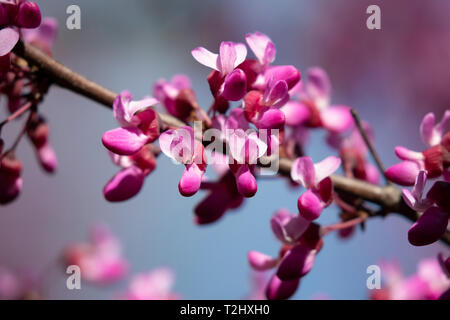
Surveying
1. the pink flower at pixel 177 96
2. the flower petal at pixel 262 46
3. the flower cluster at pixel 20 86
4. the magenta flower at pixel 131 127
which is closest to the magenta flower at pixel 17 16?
the flower cluster at pixel 20 86

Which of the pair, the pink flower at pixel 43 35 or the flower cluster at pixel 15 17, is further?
the pink flower at pixel 43 35

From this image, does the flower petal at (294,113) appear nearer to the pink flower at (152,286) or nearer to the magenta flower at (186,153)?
the magenta flower at (186,153)

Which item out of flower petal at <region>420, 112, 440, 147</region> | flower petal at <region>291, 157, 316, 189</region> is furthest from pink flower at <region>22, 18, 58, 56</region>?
flower petal at <region>420, 112, 440, 147</region>

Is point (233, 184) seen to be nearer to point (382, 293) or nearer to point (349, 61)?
point (382, 293)

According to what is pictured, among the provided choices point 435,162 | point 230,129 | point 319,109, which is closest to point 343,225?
point 435,162
